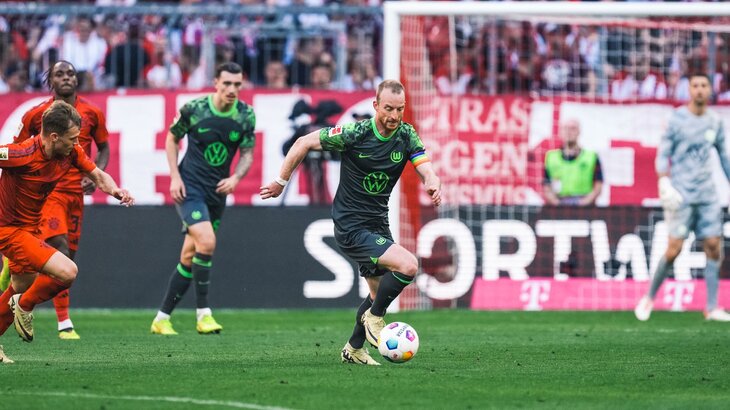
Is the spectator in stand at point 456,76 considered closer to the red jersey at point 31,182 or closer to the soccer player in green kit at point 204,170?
the soccer player in green kit at point 204,170

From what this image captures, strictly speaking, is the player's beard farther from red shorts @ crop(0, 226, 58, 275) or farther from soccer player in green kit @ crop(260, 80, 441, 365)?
soccer player in green kit @ crop(260, 80, 441, 365)

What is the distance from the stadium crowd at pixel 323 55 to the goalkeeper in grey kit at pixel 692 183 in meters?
2.61

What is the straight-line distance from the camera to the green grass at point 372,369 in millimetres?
7566

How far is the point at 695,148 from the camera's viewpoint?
49.3 ft

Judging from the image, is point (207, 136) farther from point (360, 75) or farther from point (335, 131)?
point (360, 75)

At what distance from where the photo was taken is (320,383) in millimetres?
8289

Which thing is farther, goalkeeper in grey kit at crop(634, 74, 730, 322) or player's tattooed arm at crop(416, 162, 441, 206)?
goalkeeper in grey kit at crop(634, 74, 730, 322)

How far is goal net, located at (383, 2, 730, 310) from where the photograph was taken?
16859mm

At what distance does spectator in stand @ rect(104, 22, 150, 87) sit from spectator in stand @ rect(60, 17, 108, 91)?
0.50 feet

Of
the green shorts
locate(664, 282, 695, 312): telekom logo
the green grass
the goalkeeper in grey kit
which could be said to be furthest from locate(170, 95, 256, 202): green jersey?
locate(664, 282, 695, 312): telekom logo

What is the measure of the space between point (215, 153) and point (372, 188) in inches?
146

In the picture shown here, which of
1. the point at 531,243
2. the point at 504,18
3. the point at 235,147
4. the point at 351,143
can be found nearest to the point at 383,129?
the point at 351,143

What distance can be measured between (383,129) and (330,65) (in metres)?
8.31

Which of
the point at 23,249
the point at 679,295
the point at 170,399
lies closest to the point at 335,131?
the point at 23,249
